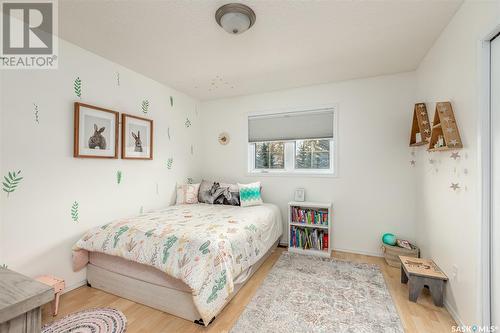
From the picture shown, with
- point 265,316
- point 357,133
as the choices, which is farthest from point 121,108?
point 357,133

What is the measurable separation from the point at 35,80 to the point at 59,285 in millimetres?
1809

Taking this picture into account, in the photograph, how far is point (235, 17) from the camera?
70.9 inches

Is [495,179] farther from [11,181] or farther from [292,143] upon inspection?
[11,181]

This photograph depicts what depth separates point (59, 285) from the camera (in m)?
1.92

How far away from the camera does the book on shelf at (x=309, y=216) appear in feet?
10.4

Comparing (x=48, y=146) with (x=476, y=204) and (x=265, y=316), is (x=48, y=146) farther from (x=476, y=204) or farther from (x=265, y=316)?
(x=476, y=204)

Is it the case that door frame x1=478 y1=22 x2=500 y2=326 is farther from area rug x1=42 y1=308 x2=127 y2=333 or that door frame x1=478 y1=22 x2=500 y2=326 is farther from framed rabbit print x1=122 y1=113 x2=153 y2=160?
framed rabbit print x1=122 y1=113 x2=153 y2=160

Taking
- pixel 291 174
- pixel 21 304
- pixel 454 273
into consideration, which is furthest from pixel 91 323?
pixel 454 273

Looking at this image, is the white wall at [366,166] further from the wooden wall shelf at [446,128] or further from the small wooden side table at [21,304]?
the small wooden side table at [21,304]

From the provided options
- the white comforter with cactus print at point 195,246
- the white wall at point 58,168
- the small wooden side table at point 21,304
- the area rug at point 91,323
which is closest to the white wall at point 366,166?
the white comforter with cactus print at point 195,246

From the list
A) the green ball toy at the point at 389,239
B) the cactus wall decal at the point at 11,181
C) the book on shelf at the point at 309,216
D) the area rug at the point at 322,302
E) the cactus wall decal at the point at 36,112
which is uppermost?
the cactus wall decal at the point at 36,112

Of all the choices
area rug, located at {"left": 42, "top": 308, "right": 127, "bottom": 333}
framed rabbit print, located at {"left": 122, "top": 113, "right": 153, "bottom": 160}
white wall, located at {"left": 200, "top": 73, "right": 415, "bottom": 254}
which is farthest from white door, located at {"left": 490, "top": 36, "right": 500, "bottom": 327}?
framed rabbit print, located at {"left": 122, "top": 113, "right": 153, "bottom": 160}

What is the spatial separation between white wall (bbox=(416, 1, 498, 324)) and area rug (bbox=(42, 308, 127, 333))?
8.57ft

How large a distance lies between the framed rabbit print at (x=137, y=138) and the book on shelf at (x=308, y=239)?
7.62 feet
